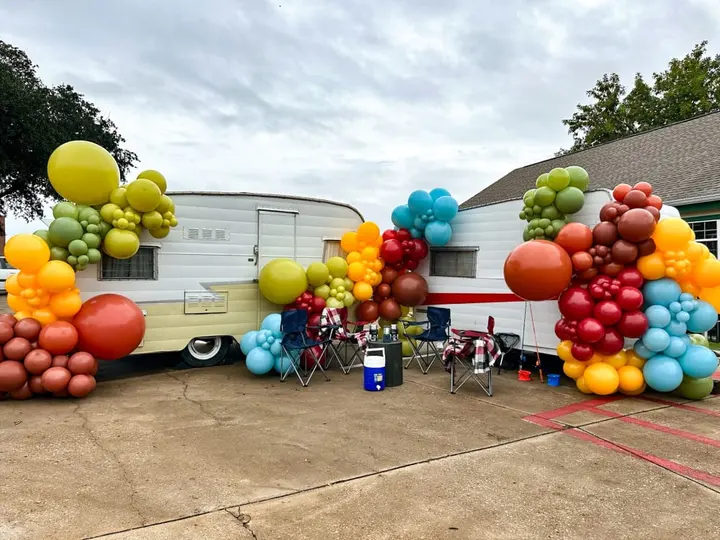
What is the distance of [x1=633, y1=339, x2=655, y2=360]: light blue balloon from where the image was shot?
18.9 feet

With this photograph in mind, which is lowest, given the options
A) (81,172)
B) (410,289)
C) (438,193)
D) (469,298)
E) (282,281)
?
(469,298)

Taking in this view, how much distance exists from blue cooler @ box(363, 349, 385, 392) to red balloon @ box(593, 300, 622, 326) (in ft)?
8.65

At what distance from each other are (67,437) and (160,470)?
1.28m

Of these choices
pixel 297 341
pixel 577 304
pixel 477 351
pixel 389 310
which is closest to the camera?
pixel 577 304

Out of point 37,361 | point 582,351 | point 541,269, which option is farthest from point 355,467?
point 37,361

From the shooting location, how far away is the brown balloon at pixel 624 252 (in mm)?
5672

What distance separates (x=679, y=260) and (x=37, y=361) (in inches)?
283

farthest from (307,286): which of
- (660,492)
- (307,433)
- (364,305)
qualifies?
(660,492)

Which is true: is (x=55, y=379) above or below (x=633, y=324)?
below

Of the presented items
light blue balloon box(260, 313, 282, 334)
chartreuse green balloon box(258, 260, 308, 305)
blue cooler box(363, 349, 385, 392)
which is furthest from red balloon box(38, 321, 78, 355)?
blue cooler box(363, 349, 385, 392)

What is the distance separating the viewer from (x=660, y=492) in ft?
11.3

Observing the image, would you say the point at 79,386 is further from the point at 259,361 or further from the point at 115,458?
the point at 259,361

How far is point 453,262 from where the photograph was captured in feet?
27.8

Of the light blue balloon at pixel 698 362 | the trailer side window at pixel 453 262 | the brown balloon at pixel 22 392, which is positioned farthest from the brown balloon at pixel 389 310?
the brown balloon at pixel 22 392
